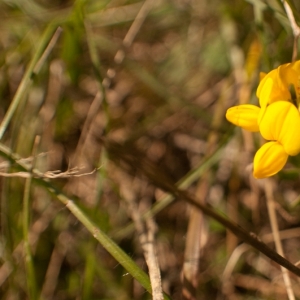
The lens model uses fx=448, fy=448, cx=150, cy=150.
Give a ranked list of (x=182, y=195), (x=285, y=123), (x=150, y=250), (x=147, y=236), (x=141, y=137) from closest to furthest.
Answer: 1. (x=285, y=123)
2. (x=150, y=250)
3. (x=182, y=195)
4. (x=147, y=236)
5. (x=141, y=137)

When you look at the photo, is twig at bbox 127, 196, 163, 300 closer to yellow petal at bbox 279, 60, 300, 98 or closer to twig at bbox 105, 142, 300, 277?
twig at bbox 105, 142, 300, 277

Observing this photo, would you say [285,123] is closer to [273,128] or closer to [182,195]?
[273,128]


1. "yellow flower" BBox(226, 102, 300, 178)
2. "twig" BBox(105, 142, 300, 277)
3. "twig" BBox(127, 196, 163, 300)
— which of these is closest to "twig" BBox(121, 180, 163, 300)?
"twig" BBox(127, 196, 163, 300)

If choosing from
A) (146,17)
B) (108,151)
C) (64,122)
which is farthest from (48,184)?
(146,17)

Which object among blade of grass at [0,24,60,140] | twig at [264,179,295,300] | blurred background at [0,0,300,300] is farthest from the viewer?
blurred background at [0,0,300,300]

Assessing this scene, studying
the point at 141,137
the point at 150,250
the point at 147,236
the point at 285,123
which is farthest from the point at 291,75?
the point at 141,137

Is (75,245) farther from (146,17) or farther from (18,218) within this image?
(146,17)
